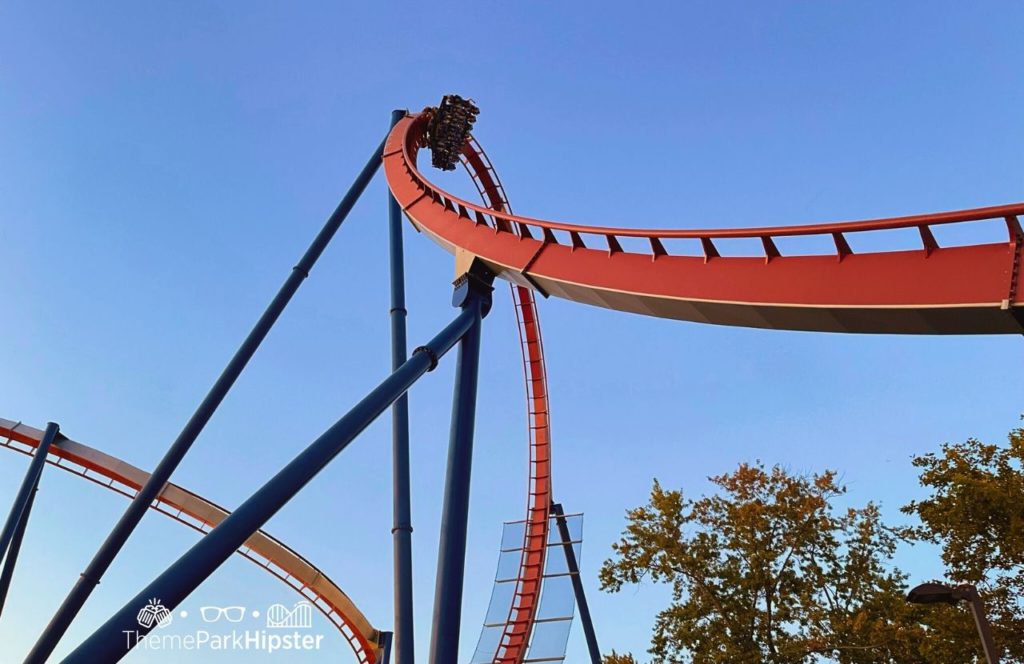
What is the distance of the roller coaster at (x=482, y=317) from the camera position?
4.94 metres

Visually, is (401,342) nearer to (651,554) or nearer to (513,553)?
(513,553)

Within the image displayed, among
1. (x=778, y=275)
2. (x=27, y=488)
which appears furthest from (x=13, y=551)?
(x=778, y=275)

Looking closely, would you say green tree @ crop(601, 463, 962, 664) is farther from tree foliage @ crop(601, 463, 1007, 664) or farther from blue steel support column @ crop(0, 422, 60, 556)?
blue steel support column @ crop(0, 422, 60, 556)

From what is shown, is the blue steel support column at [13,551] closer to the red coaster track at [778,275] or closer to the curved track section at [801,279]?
the red coaster track at [778,275]

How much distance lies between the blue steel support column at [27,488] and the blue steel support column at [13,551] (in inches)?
2.6

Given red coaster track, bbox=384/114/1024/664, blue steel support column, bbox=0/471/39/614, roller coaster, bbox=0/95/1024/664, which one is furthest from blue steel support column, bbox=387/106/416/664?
blue steel support column, bbox=0/471/39/614

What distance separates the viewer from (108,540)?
31.2 feet

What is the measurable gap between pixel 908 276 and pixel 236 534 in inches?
177

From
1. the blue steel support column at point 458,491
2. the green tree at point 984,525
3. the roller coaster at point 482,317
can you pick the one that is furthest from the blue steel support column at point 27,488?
the green tree at point 984,525

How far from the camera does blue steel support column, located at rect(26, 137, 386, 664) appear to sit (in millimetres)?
9359

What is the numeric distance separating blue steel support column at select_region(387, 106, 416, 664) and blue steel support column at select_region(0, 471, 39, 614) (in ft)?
19.5

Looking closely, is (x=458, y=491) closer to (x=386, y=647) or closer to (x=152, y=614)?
(x=152, y=614)

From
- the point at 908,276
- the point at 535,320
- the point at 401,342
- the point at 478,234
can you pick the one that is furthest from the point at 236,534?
the point at 535,320

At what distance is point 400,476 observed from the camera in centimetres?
969
